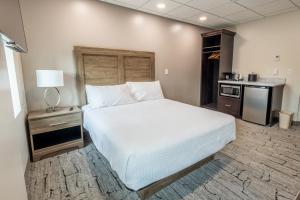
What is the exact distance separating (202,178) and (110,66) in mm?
2559

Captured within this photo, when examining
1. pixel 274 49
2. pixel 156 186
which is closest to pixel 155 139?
pixel 156 186

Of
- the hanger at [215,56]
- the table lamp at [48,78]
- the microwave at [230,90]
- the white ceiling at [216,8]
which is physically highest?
the white ceiling at [216,8]

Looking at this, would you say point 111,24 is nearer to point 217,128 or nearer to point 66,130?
point 66,130

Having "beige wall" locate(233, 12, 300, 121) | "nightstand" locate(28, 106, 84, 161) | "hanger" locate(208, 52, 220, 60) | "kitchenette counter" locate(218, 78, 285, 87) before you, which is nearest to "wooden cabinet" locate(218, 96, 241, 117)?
"kitchenette counter" locate(218, 78, 285, 87)

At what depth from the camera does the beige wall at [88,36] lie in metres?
2.58

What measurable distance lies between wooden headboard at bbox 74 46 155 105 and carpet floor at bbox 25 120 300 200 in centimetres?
124

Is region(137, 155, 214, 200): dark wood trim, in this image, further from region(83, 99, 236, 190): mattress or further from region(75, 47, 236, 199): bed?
region(83, 99, 236, 190): mattress

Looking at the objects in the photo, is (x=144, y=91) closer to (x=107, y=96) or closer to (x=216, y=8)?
(x=107, y=96)

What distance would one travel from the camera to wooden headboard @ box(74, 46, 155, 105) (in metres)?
2.98

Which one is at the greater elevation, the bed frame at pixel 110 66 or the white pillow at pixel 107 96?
the bed frame at pixel 110 66

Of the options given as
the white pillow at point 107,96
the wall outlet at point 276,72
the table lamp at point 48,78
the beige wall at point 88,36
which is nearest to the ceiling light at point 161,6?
the beige wall at point 88,36

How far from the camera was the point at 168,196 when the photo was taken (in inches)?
67.2

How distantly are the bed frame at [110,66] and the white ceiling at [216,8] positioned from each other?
3.02 ft

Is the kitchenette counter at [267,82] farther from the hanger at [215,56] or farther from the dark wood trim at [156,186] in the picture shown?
the dark wood trim at [156,186]
